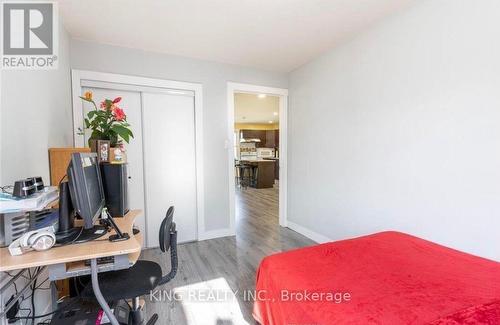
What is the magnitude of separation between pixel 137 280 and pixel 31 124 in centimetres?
123

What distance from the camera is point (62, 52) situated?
7.17 feet

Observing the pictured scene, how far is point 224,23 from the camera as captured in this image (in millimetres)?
2234

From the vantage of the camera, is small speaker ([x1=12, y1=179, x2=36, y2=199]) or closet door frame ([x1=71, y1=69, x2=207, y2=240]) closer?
small speaker ([x1=12, y1=179, x2=36, y2=199])

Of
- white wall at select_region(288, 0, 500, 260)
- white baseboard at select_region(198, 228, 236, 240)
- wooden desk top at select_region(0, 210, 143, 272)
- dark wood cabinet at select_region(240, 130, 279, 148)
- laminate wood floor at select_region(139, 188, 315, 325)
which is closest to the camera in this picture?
wooden desk top at select_region(0, 210, 143, 272)

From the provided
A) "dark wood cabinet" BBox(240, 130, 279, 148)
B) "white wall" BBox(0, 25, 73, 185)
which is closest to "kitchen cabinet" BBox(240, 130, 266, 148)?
"dark wood cabinet" BBox(240, 130, 279, 148)

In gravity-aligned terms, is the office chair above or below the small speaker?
below

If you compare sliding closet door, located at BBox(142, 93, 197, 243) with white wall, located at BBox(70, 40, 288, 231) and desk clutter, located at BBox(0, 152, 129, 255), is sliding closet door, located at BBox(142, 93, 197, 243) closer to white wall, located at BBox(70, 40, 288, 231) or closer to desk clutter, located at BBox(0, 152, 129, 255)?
white wall, located at BBox(70, 40, 288, 231)

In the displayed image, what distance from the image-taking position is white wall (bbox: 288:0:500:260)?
1.56 meters

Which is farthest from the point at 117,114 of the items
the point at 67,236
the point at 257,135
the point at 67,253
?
the point at 257,135

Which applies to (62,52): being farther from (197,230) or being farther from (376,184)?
(376,184)

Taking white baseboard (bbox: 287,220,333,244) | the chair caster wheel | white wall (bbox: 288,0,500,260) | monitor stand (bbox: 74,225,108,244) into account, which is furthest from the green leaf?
white baseboard (bbox: 287,220,333,244)

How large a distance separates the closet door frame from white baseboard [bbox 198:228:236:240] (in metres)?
0.01

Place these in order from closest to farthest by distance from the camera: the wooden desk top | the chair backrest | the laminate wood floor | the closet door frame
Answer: the wooden desk top → the chair backrest → the laminate wood floor → the closet door frame

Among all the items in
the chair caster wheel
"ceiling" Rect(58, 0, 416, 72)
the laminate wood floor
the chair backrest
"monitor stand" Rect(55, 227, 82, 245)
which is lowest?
the laminate wood floor
